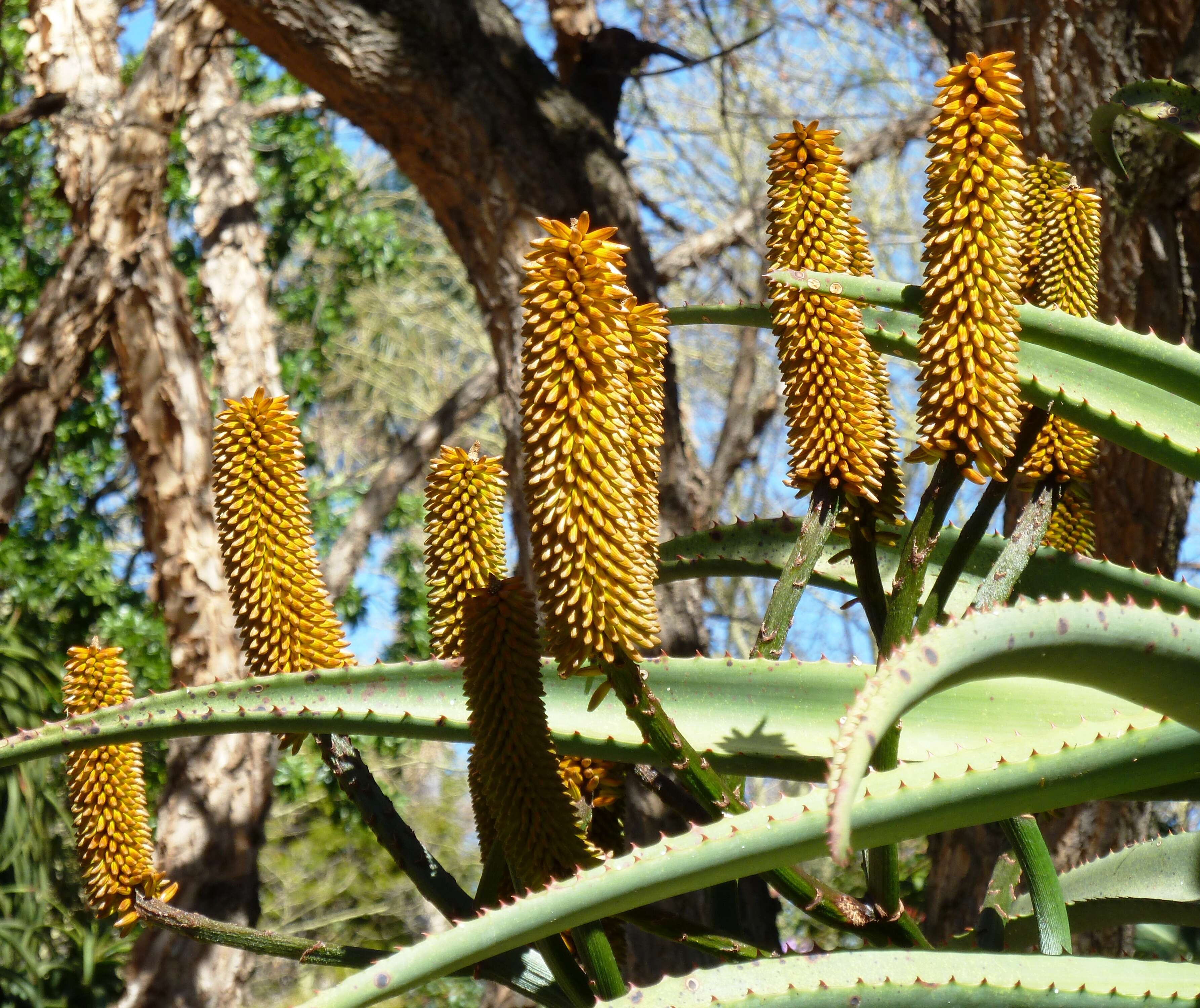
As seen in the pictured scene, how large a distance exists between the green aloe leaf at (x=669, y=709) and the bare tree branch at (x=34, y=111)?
3.83 meters

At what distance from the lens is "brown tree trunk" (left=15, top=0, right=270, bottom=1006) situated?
401cm

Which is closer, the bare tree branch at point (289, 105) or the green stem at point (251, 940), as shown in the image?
the green stem at point (251, 940)

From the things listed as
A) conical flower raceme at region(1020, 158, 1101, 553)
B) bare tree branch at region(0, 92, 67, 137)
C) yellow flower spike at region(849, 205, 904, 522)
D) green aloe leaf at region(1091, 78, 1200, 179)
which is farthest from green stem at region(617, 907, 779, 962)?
bare tree branch at region(0, 92, 67, 137)

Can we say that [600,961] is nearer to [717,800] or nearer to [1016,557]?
[717,800]

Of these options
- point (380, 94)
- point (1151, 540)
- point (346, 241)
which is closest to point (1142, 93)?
point (1151, 540)

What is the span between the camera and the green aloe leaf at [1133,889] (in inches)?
39.0

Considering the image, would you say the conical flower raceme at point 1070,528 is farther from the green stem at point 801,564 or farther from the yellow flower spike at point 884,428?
the green stem at point 801,564

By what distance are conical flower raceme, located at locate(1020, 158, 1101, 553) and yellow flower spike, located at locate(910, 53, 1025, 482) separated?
0.18 m

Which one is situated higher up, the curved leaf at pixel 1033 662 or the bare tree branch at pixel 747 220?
the bare tree branch at pixel 747 220

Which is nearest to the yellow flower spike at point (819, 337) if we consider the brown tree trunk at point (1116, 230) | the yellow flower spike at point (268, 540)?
the yellow flower spike at point (268, 540)

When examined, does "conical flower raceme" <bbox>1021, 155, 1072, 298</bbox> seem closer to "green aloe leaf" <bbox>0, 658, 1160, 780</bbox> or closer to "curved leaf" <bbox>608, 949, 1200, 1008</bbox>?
"green aloe leaf" <bbox>0, 658, 1160, 780</bbox>

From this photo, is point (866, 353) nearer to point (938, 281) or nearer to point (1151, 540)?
point (938, 281)

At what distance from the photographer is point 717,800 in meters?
0.75

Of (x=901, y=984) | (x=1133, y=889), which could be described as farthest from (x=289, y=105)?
(x=901, y=984)
